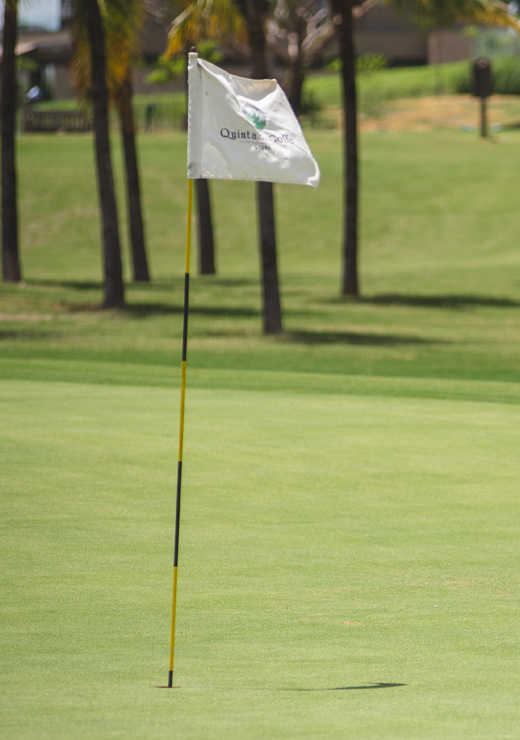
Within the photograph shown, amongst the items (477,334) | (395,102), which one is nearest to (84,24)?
(477,334)

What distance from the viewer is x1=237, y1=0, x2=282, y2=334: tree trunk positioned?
69.2 feet

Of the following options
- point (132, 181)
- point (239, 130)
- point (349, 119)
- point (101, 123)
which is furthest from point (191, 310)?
point (239, 130)

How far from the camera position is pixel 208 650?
199 inches

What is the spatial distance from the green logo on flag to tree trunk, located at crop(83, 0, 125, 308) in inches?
730

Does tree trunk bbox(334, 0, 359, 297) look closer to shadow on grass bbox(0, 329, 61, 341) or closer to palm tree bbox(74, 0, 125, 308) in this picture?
palm tree bbox(74, 0, 125, 308)

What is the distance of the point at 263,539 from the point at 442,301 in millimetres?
23010

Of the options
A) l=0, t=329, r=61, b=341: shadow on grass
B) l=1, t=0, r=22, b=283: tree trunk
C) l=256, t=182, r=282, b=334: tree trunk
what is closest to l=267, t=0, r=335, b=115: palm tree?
l=1, t=0, r=22, b=283: tree trunk

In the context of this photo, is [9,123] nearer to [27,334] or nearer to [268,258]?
[27,334]

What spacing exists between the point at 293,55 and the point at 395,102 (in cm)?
3786

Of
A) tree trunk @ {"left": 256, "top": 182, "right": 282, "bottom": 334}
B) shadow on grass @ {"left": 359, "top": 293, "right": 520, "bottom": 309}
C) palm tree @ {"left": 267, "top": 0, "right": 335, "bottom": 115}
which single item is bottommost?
shadow on grass @ {"left": 359, "top": 293, "right": 520, "bottom": 309}

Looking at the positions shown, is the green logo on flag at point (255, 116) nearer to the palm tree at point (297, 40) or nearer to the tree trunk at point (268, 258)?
the tree trunk at point (268, 258)

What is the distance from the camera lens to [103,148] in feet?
79.6

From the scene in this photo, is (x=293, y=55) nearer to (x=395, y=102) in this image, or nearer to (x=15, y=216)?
(x=15, y=216)

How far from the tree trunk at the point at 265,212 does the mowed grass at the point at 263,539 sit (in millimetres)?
985
